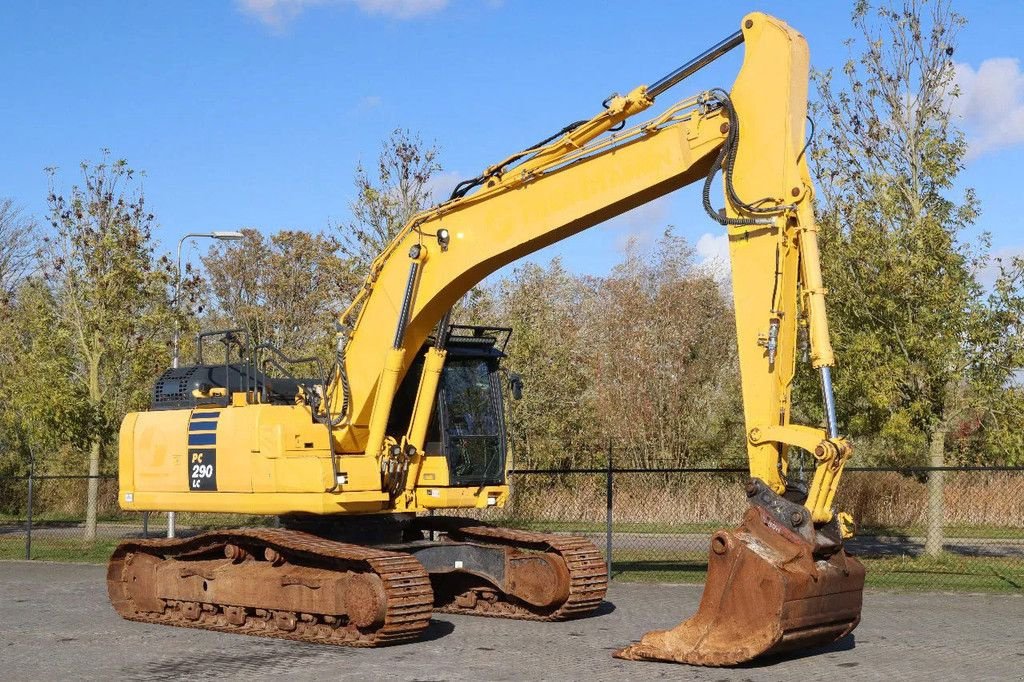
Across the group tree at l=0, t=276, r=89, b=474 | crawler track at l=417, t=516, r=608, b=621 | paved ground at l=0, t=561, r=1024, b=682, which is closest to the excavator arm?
paved ground at l=0, t=561, r=1024, b=682

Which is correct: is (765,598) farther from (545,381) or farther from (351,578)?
(545,381)

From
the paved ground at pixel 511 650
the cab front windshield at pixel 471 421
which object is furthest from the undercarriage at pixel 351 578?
the cab front windshield at pixel 471 421

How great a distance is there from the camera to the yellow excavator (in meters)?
9.77

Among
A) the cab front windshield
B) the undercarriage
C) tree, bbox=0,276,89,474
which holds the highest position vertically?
tree, bbox=0,276,89,474

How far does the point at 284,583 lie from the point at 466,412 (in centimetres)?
284

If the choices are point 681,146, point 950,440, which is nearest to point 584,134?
point 681,146

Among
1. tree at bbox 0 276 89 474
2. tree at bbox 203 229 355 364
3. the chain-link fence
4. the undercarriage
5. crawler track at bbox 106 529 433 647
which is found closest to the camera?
crawler track at bbox 106 529 433 647

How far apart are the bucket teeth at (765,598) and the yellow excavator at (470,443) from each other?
0.02m

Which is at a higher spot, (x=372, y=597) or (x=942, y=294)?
(x=942, y=294)

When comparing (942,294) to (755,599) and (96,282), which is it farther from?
(96,282)

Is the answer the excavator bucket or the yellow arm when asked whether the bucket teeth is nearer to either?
the excavator bucket

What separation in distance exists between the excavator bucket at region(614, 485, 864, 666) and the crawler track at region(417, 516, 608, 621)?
137 inches

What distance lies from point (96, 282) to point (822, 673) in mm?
18755

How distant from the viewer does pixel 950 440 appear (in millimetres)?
27141
